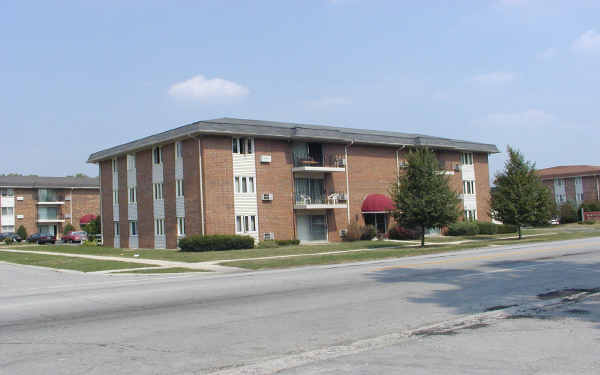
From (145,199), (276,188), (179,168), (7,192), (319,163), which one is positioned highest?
(7,192)

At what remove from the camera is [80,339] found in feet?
26.3

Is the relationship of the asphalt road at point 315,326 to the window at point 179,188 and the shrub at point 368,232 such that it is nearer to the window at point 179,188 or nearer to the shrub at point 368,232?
the window at point 179,188

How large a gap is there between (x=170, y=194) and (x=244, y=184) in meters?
5.48

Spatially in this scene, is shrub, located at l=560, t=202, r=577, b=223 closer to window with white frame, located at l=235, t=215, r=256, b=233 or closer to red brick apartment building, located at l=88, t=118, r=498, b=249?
red brick apartment building, located at l=88, t=118, r=498, b=249

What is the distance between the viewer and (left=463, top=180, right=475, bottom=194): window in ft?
162

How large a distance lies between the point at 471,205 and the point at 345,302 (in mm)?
40957

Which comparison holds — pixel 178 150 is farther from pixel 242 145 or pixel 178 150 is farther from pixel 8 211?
pixel 8 211

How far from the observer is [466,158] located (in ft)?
164

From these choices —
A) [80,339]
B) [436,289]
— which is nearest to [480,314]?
[436,289]

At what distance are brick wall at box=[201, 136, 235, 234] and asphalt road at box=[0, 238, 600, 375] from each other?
19.2 m

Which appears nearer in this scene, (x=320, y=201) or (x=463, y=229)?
(x=320, y=201)

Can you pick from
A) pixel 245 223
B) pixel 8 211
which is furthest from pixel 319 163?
pixel 8 211

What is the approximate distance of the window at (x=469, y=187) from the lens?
162 ft

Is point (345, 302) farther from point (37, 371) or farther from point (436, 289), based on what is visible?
point (37, 371)
